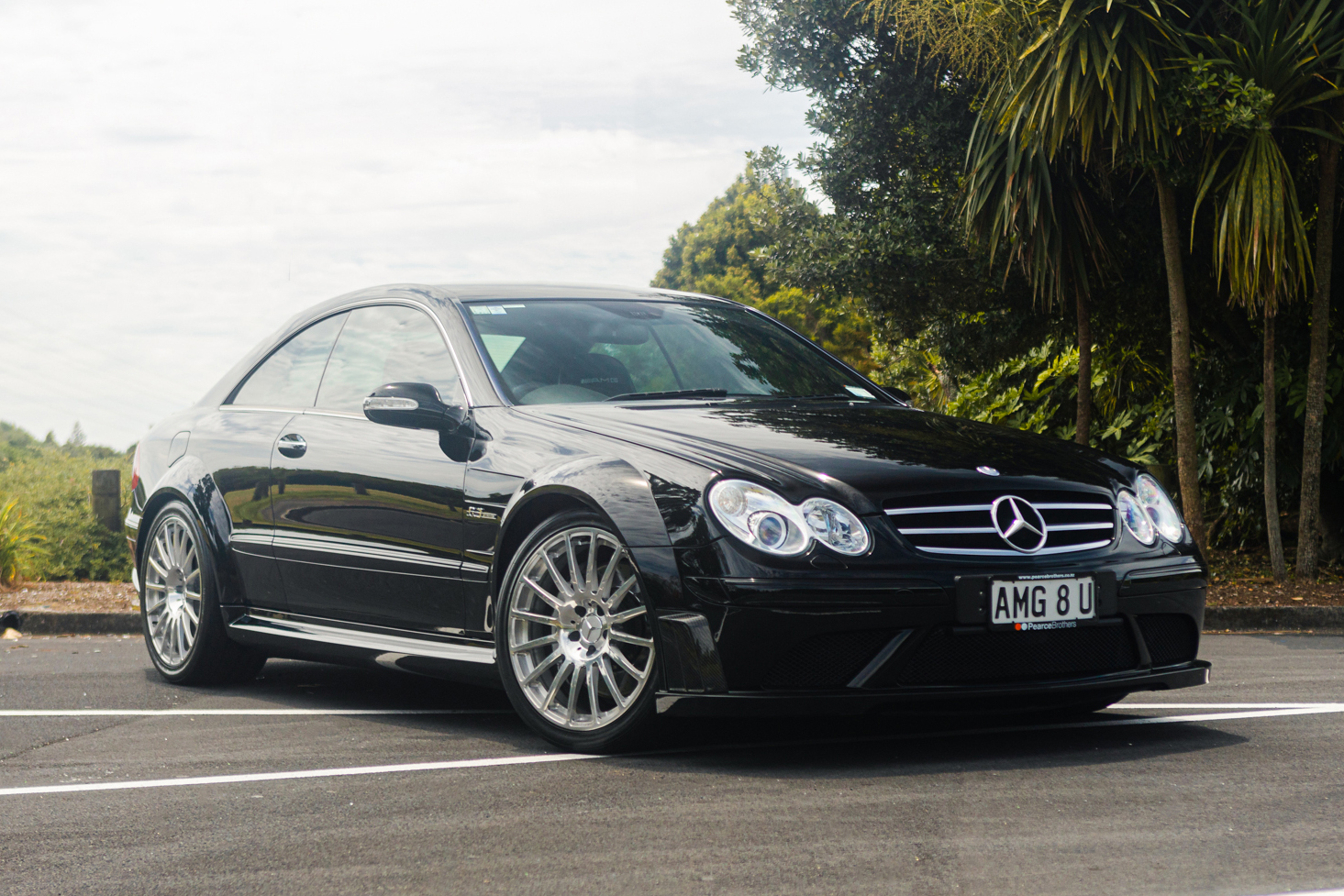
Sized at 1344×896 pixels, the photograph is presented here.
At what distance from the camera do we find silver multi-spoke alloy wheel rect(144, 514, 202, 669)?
6023 mm

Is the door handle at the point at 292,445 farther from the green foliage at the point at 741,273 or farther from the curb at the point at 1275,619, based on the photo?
the green foliage at the point at 741,273

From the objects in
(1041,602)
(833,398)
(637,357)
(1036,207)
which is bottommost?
(1041,602)

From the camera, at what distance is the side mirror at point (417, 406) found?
476 cm

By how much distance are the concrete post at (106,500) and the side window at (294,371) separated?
8527mm

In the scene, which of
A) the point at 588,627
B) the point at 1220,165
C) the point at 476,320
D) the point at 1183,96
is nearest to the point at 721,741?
the point at 588,627

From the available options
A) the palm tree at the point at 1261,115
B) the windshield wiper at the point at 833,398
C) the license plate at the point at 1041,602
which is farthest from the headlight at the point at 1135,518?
the palm tree at the point at 1261,115

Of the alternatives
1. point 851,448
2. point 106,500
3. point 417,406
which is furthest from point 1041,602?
point 106,500

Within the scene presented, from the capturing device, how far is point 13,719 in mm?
5312

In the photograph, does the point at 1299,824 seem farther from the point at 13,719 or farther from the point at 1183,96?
the point at 1183,96

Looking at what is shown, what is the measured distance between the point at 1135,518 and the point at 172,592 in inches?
157

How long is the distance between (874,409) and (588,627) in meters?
1.37

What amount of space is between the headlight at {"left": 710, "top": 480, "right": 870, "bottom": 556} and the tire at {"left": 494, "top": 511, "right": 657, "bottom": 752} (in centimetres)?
34

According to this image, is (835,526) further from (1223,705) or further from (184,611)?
(184,611)

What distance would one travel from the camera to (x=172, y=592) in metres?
6.17
